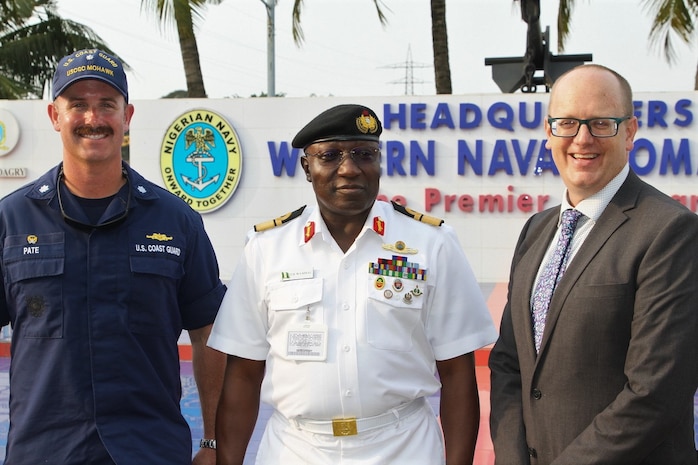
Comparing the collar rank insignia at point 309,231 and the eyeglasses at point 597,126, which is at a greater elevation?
the eyeglasses at point 597,126

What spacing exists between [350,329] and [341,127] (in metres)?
0.55

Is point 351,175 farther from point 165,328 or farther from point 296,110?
point 296,110

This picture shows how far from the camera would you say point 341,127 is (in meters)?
2.19

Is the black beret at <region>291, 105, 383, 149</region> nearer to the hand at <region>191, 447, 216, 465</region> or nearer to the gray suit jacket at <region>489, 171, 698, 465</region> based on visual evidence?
the gray suit jacket at <region>489, 171, 698, 465</region>

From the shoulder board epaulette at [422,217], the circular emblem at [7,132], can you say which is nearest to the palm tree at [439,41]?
the circular emblem at [7,132]

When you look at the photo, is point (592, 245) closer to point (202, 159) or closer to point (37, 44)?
point (202, 159)

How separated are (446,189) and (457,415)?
7.18 m

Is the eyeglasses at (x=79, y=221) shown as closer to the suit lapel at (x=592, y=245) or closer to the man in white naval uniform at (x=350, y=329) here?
the man in white naval uniform at (x=350, y=329)

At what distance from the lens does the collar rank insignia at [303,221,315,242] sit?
2266mm

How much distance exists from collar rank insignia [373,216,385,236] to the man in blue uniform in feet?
1.88

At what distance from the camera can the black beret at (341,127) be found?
2195 millimetres

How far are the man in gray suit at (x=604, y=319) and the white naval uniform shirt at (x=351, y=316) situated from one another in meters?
0.19

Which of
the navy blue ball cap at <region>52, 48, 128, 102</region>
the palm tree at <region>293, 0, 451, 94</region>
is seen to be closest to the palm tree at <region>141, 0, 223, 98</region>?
the palm tree at <region>293, 0, 451, 94</region>

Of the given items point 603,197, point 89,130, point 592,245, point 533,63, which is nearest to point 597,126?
point 603,197
